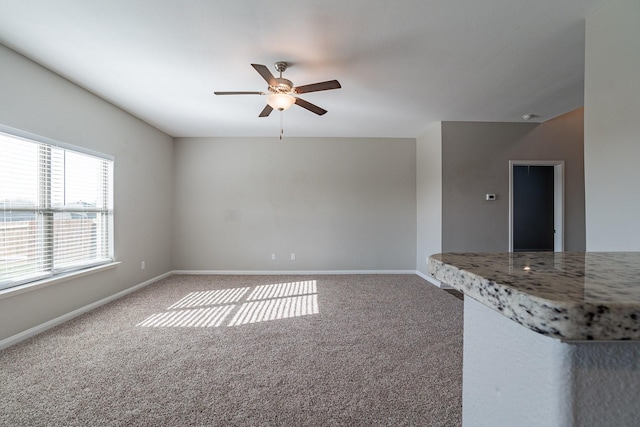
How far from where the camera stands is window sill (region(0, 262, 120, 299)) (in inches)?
92.4

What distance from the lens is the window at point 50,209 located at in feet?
7.93

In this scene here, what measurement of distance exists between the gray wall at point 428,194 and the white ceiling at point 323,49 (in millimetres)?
836

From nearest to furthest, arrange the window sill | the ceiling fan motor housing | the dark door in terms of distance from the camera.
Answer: the window sill
the ceiling fan motor housing
the dark door

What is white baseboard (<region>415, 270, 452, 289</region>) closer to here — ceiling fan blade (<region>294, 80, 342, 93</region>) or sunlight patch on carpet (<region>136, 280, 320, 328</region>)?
sunlight patch on carpet (<region>136, 280, 320, 328</region>)

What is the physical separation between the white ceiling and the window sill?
82.5 inches

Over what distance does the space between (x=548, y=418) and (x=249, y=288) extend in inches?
163

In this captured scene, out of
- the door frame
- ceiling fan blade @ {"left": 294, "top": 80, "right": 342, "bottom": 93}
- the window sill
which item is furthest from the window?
the door frame

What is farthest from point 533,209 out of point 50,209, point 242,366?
point 50,209

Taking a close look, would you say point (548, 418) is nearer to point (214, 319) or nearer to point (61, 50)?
point (214, 319)

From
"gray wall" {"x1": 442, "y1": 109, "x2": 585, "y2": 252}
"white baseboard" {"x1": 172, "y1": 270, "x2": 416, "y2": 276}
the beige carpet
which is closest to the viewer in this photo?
the beige carpet

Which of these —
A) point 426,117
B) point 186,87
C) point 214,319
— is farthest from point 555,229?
point 186,87

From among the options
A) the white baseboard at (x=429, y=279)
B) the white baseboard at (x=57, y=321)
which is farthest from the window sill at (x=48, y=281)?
the white baseboard at (x=429, y=279)

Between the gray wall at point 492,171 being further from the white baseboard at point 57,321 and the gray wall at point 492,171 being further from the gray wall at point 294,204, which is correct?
the white baseboard at point 57,321

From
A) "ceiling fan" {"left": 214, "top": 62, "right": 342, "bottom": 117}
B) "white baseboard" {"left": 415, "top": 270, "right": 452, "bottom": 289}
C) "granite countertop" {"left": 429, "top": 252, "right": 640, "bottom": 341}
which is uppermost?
"ceiling fan" {"left": 214, "top": 62, "right": 342, "bottom": 117}
